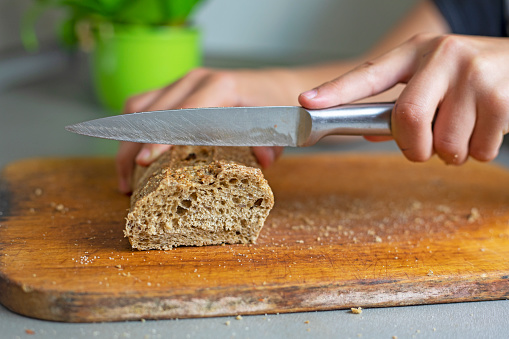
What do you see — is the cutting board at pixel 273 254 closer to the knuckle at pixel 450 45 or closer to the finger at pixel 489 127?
the finger at pixel 489 127

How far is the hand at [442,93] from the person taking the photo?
3.96ft

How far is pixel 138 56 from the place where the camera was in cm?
219

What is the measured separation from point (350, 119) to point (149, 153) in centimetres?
50

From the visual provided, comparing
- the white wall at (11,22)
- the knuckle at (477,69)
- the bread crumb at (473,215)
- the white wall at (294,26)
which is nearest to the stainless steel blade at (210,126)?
the knuckle at (477,69)

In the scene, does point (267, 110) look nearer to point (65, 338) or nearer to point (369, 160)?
point (65, 338)

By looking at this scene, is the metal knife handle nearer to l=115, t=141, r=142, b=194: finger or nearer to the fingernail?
the fingernail

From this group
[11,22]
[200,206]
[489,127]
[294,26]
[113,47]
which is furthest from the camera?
[294,26]

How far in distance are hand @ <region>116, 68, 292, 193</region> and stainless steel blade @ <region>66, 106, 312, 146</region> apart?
151mm

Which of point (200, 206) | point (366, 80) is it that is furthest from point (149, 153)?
point (366, 80)

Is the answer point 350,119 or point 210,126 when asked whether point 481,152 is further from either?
point 210,126

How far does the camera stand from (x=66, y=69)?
10.1 feet

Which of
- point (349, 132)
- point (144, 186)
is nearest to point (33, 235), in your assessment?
point (144, 186)

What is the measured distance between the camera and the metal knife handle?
1208mm

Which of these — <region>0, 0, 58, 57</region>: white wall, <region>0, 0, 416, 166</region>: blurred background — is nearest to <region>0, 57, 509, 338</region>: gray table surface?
<region>0, 0, 416, 166</region>: blurred background
